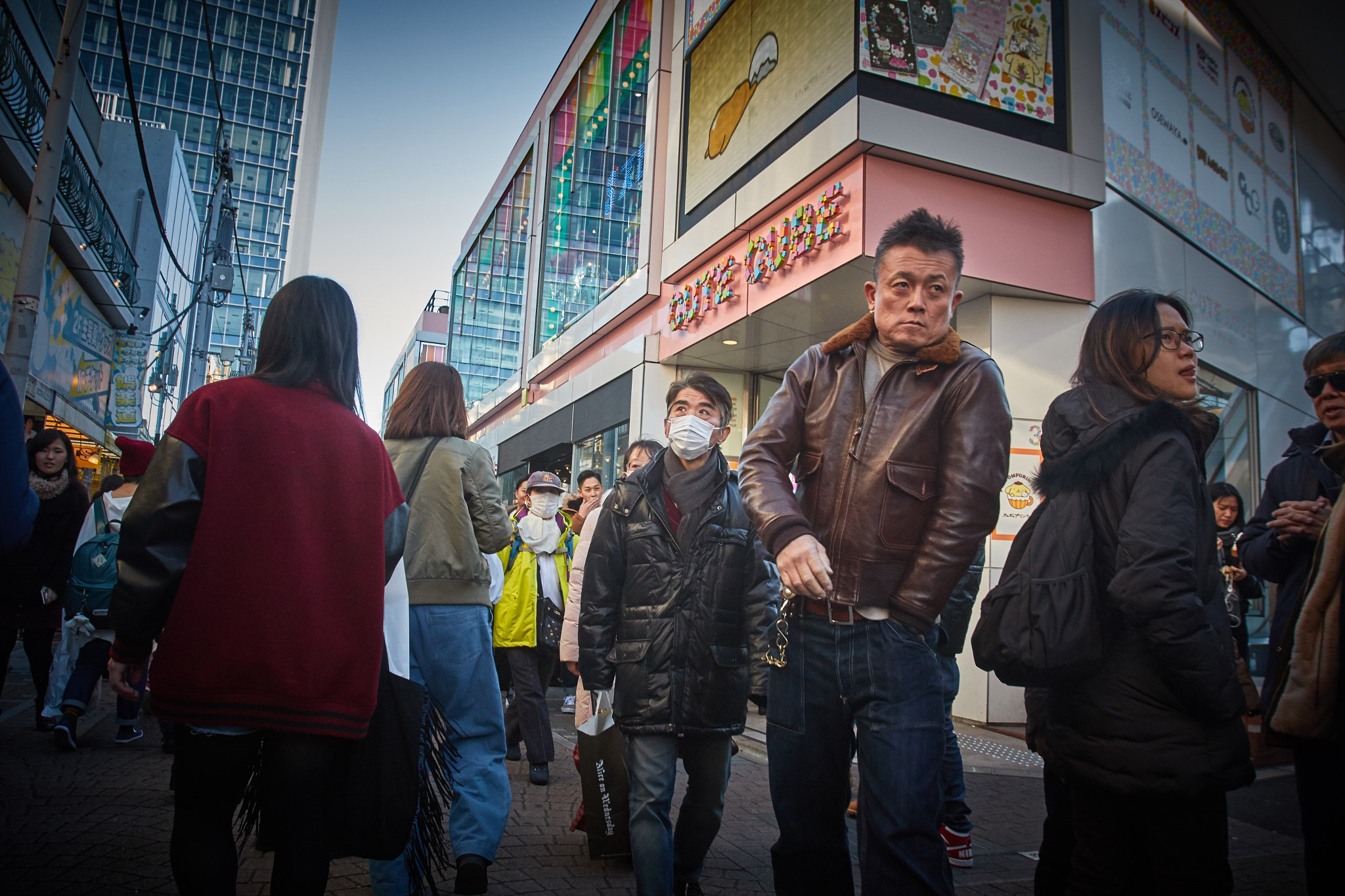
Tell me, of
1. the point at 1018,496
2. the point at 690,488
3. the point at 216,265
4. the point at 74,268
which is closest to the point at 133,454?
the point at 690,488

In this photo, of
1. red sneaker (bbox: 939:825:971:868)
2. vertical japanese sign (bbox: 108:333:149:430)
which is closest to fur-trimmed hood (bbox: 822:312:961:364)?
red sneaker (bbox: 939:825:971:868)

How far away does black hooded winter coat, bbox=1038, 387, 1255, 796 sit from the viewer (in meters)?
1.97

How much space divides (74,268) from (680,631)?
63.1ft

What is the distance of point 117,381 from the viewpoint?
21203 mm

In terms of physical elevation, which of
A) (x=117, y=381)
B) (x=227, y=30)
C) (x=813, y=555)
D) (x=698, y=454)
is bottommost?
(x=813, y=555)

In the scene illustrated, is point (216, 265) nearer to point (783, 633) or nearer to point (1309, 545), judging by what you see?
point (783, 633)

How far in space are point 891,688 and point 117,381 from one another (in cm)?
2426

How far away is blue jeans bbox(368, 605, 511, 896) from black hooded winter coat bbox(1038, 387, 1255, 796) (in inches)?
80.8

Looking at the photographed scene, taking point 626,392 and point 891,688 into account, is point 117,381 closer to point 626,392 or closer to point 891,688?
point 626,392

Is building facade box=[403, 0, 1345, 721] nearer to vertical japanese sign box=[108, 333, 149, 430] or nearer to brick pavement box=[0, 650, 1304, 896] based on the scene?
brick pavement box=[0, 650, 1304, 896]

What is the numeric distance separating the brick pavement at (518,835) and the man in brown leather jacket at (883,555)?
149 cm

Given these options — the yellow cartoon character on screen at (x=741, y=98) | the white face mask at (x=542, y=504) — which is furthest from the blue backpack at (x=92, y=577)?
the yellow cartoon character on screen at (x=741, y=98)

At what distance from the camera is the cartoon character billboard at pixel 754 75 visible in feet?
28.3

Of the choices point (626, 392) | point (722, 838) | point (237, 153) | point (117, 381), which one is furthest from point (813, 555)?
point (237, 153)
